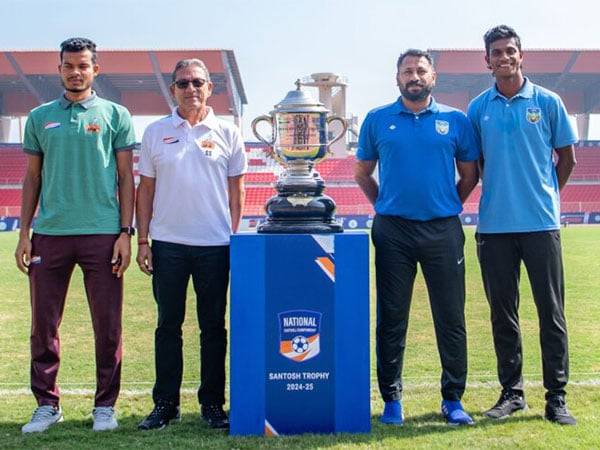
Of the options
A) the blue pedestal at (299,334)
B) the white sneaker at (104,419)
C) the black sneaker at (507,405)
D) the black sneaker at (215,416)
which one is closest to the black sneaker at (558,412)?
the black sneaker at (507,405)

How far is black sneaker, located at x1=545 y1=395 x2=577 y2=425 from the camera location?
3.27 meters

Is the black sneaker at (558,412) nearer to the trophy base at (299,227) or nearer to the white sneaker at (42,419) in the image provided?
the trophy base at (299,227)

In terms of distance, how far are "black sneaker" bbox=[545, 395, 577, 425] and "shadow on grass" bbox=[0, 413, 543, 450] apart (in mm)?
63

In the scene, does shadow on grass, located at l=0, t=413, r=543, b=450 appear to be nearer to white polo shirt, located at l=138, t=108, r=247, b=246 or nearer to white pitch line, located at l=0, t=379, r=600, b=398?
white pitch line, located at l=0, t=379, r=600, b=398

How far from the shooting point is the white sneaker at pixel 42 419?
325 cm

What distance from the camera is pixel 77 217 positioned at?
Answer: 3297 millimetres

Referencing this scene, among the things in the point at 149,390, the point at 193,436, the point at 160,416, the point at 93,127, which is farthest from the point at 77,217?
the point at 149,390

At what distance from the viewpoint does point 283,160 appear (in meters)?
3.40

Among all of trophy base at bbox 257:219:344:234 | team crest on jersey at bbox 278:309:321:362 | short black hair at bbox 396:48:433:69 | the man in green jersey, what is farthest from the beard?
the man in green jersey

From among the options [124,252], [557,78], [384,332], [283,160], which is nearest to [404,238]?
[384,332]

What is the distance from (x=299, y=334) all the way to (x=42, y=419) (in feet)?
4.37

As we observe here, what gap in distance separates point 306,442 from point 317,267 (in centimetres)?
79

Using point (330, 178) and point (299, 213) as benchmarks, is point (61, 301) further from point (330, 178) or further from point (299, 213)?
point (330, 178)

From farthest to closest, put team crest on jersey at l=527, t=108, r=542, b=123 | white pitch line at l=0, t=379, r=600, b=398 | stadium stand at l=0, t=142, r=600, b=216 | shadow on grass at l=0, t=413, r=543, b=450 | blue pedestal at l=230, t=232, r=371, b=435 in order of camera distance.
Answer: stadium stand at l=0, t=142, r=600, b=216 → white pitch line at l=0, t=379, r=600, b=398 → team crest on jersey at l=527, t=108, r=542, b=123 → blue pedestal at l=230, t=232, r=371, b=435 → shadow on grass at l=0, t=413, r=543, b=450
